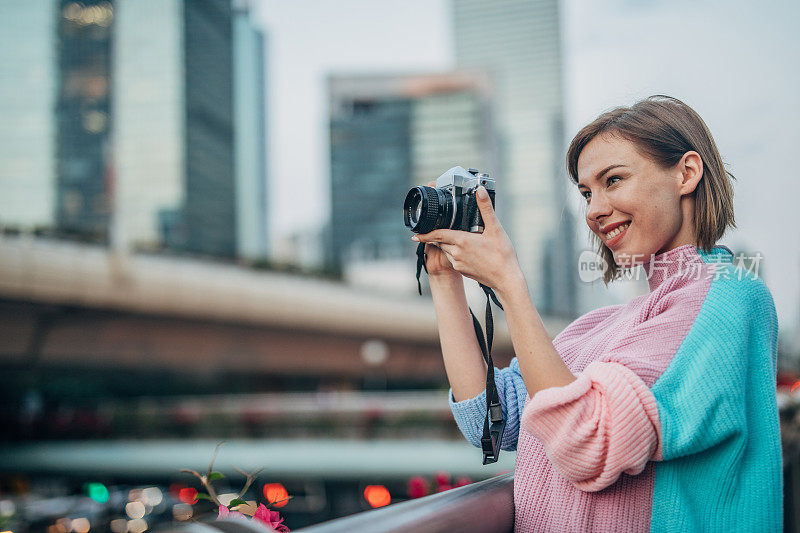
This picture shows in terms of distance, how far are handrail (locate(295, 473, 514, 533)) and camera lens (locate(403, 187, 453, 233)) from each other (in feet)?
1.57

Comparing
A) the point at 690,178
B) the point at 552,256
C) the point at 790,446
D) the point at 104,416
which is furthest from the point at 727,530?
the point at 552,256

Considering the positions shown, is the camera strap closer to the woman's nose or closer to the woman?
the woman

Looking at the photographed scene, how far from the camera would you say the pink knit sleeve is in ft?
3.16

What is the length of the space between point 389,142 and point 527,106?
177 feet

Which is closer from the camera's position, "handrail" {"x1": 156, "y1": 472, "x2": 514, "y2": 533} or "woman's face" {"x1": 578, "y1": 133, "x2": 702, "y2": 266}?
"handrail" {"x1": 156, "y1": 472, "x2": 514, "y2": 533}

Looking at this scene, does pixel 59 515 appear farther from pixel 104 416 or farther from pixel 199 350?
pixel 199 350

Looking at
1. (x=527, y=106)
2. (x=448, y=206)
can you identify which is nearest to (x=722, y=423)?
(x=448, y=206)

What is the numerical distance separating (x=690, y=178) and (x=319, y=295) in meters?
21.7

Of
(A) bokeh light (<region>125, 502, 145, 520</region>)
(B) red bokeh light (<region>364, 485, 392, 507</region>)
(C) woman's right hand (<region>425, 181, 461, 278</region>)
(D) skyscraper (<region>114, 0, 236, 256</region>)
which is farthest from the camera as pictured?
(D) skyscraper (<region>114, 0, 236, 256</region>)

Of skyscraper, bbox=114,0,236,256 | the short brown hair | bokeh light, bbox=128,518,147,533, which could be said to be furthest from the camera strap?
skyscraper, bbox=114,0,236,256

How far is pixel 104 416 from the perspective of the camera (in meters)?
15.8

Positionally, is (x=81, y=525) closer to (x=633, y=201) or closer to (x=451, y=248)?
(x=451, y=248)

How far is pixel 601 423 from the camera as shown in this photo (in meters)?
0.97

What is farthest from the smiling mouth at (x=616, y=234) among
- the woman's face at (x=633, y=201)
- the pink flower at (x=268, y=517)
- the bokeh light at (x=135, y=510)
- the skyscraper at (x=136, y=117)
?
the skyscraper at (x=136, y=117)
